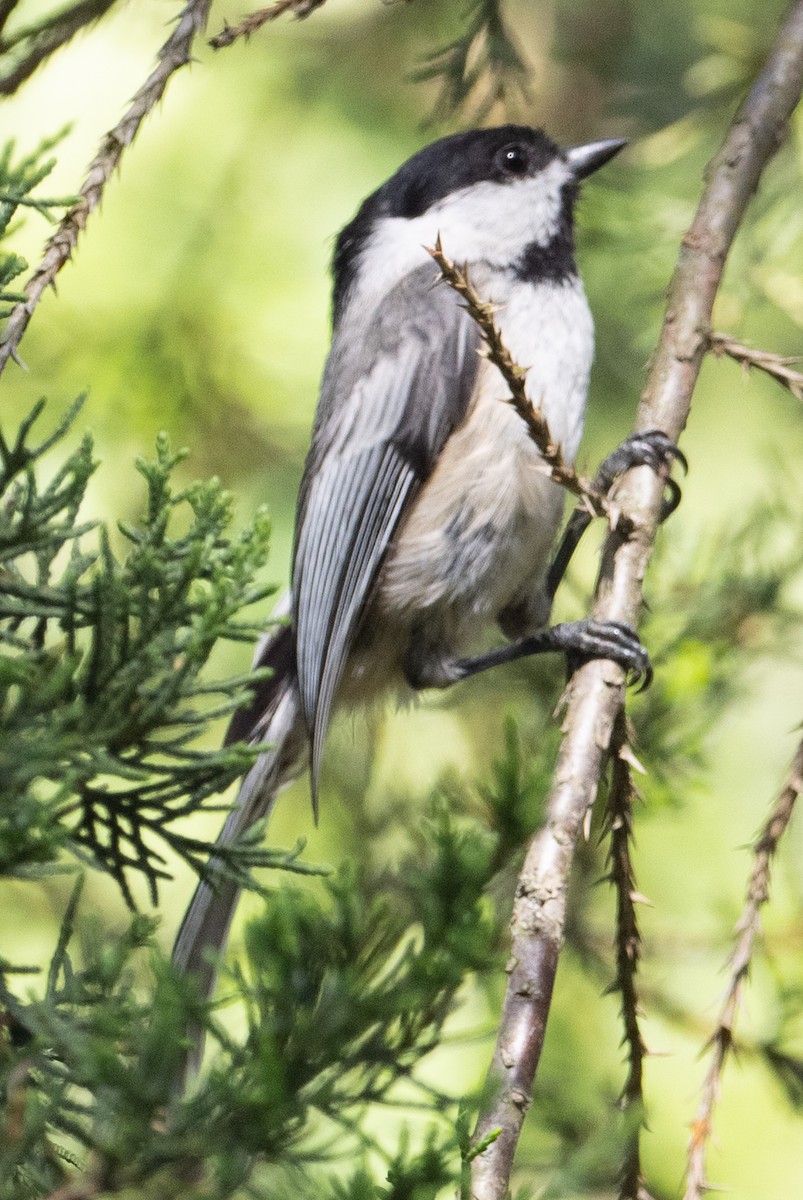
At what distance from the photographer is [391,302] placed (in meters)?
2.01

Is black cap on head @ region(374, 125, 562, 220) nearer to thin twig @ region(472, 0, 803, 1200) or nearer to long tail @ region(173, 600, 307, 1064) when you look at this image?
thin twig @ region(472, 0, 803, 1200)

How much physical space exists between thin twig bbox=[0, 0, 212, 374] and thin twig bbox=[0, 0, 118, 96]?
0.55 ft

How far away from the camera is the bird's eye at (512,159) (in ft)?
6.84

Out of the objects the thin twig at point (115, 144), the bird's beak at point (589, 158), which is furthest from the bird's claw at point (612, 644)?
the bird's beak at point (589, 158)

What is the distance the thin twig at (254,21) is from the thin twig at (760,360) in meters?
0.62

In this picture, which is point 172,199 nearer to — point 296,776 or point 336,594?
point 336,594

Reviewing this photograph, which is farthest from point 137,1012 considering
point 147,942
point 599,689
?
point 599,689

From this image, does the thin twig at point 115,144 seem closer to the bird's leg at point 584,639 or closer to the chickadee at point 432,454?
the bird's leg at point 584,639

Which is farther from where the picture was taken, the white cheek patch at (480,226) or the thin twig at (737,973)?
the white cheek patch at (480,226)

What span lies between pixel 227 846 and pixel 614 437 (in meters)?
1.65

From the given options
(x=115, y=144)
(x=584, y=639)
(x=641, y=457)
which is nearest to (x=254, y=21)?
(x=115, y=144)

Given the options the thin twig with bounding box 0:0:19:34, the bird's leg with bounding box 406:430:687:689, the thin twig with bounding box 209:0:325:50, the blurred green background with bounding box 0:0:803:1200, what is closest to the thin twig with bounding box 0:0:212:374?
the thin twig with bounding box 209:0:325:50

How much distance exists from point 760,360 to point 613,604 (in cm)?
38

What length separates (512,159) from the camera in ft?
6.84
